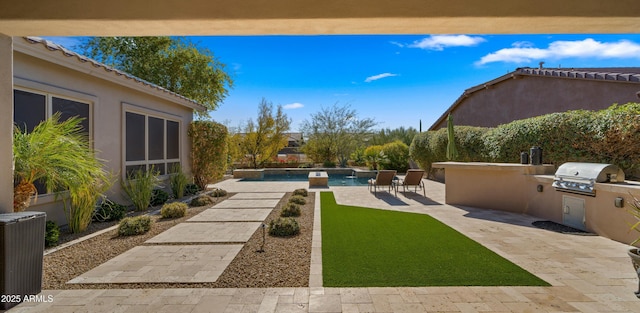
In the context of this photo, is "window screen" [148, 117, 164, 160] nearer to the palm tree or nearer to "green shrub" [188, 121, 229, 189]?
"green shrub" [188, 121, 229, 189]

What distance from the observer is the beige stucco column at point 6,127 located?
3.45 metres

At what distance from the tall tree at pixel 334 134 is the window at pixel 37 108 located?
1883 cm

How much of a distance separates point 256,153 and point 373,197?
50.8 feet

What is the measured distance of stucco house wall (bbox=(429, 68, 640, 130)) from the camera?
10.3 m

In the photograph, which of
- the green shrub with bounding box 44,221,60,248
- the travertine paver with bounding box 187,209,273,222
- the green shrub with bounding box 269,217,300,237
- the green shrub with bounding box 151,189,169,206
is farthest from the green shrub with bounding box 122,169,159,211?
the green shrub with bounding box 269,217,300,237

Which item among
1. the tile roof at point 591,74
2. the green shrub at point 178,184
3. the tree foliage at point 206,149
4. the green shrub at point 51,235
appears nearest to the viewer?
the green shrub at point 51,235

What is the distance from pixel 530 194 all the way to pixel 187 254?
27.2 feet

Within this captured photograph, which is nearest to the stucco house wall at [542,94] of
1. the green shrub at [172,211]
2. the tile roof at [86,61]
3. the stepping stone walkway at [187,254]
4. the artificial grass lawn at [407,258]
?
the artificial grass lawn at [407,258]

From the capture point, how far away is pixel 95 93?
7312 millimetres

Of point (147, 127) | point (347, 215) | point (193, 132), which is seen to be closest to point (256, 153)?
point (193, 132)

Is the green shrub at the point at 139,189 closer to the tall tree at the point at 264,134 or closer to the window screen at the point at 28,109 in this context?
the window screen at the point at 28,109

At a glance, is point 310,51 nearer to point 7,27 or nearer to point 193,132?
point 193,132

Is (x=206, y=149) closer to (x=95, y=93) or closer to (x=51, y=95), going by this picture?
(x=95, y=93)

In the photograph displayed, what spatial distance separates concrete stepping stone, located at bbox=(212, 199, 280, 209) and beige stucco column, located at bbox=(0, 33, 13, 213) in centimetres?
569
